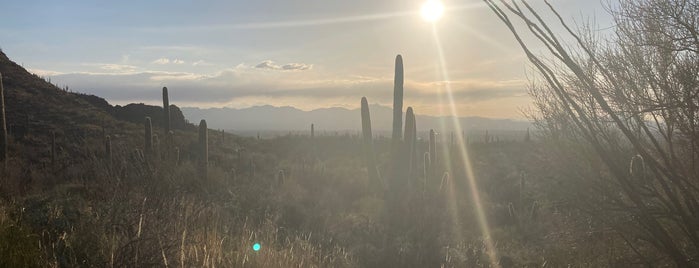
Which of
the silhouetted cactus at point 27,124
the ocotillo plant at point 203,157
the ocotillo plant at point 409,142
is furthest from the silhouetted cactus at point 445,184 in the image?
the silhouetted cactus at point 27,124

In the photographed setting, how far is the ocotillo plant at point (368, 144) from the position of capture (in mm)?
16172

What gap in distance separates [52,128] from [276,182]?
1497 cm

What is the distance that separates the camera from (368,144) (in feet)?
53.1

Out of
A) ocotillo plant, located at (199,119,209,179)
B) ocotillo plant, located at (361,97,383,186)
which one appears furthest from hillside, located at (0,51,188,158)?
ocotillo plant, located at (361,97,383,186)

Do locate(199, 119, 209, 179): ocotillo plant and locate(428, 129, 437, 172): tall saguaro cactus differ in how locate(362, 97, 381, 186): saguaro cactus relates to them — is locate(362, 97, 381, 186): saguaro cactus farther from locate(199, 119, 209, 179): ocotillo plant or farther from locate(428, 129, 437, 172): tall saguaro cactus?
locate(199, 119, 209, 179): ocotillo plant

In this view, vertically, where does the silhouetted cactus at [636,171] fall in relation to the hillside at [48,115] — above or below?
below

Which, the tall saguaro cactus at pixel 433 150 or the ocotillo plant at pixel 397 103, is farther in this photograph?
the tall saguaro cactus at pixel 433 150

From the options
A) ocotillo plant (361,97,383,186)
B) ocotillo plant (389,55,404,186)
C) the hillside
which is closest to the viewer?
ocotillo plant (389,55,404,186)

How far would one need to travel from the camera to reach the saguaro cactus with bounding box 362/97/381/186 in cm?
1617

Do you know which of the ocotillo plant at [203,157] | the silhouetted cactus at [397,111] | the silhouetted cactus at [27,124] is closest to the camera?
the silhouetted cactus at [397,111]

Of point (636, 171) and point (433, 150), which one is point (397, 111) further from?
point (636, 171)

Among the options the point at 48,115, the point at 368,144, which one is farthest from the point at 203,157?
the point at 48,115

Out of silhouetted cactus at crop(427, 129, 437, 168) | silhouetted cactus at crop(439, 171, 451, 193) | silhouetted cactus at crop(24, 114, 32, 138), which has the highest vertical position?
silhouetted cactus at crop(24, 114, 32, 138)

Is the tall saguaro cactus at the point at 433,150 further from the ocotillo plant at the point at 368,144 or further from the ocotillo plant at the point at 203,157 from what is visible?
the ocotillo plant at the point at 203,157
